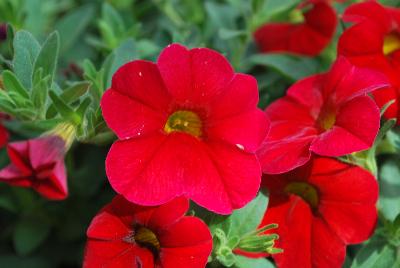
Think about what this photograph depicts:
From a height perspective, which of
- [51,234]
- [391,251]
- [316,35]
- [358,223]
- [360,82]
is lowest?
[51,234]

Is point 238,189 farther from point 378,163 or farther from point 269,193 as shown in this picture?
point 378,163

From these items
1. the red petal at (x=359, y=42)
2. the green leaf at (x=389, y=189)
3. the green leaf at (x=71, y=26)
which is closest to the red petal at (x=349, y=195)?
the green leaf at (x=389, y=189)

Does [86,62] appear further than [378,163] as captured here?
No

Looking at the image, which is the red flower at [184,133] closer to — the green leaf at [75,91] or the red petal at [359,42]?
the green leaf at [75,91]

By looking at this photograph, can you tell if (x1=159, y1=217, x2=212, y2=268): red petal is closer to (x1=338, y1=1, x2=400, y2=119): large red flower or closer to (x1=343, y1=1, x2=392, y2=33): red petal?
(x1=338, y1=1, x2=400, y2=119): large red flower

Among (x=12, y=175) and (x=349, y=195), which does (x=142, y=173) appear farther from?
(x=349, y=195)

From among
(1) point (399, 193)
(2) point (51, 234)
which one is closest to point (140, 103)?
(1) point (399, 193)
